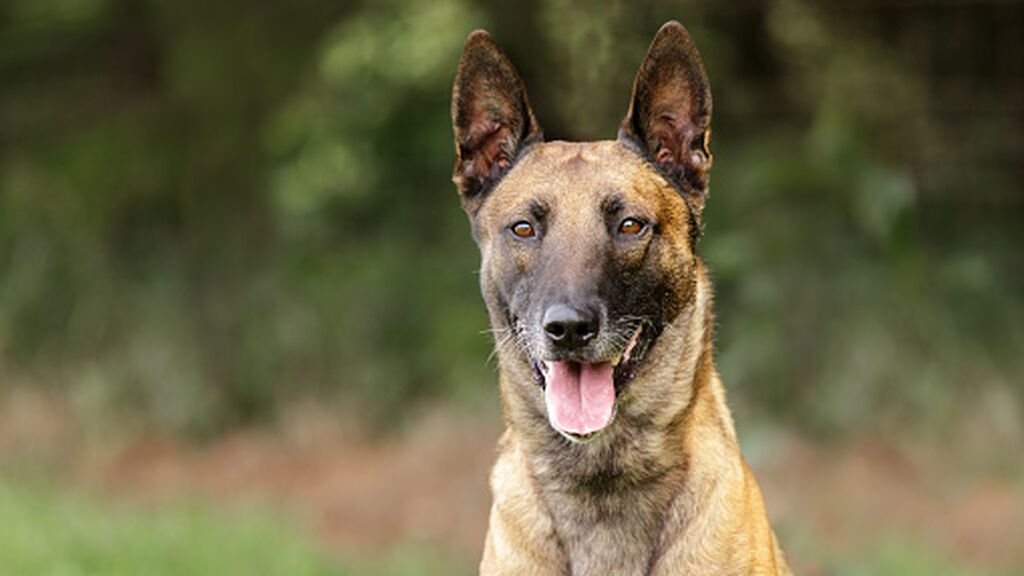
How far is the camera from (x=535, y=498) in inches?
178

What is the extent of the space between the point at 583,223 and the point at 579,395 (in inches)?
18.1

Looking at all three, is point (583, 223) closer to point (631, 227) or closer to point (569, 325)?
point (631, 227)

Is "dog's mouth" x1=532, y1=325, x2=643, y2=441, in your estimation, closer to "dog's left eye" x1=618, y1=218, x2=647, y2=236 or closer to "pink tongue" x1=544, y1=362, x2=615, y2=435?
"pink tongue" x1=544, y1=362, x2=615, y2=435

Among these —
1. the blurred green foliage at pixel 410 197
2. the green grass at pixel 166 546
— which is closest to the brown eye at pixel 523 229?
the green grass at pixel 166 546

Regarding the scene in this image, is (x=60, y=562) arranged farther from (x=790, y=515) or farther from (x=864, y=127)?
(x=864, y=127)

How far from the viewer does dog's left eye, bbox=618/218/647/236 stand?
14.8 feet

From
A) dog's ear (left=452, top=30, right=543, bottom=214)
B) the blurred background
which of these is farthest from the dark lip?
the blurred background

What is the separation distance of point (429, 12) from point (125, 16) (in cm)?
230

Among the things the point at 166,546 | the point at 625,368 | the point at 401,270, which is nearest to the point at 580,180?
the point at 625,368

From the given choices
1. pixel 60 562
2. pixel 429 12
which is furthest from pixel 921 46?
pixel 60 562

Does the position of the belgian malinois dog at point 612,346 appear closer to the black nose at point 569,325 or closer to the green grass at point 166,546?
the black nose at point 569,325

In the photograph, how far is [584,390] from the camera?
4.42m

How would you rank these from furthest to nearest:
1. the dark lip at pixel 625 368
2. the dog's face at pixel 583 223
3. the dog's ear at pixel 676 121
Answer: the dog's ear at pixel 676 121, the dark lip at pixel 625 368, the dog's face at pixel 583 223

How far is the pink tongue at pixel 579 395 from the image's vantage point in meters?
4.35
